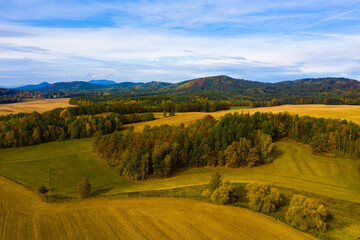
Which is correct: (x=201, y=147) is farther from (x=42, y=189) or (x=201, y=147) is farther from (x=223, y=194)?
(x=42, y=189)

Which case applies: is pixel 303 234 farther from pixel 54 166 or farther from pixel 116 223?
→ pixel 54 166

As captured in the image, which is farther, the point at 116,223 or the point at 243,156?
the point at 243,156

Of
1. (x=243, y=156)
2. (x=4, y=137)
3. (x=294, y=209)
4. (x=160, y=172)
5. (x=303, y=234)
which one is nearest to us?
(x=303, y=234)

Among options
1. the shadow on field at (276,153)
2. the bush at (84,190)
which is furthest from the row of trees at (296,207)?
the bush at (84,190)

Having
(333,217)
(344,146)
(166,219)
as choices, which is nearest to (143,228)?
(166,219)

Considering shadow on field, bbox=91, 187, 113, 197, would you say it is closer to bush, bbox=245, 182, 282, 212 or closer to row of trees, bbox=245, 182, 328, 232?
row of trees, bbox=245, 182, 328, 232

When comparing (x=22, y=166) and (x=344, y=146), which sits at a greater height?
(x=344, y=146)

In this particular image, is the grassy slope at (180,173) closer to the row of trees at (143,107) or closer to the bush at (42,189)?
the bush at (42,189)

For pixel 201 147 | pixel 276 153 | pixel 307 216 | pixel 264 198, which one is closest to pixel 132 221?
pixel 264 198
